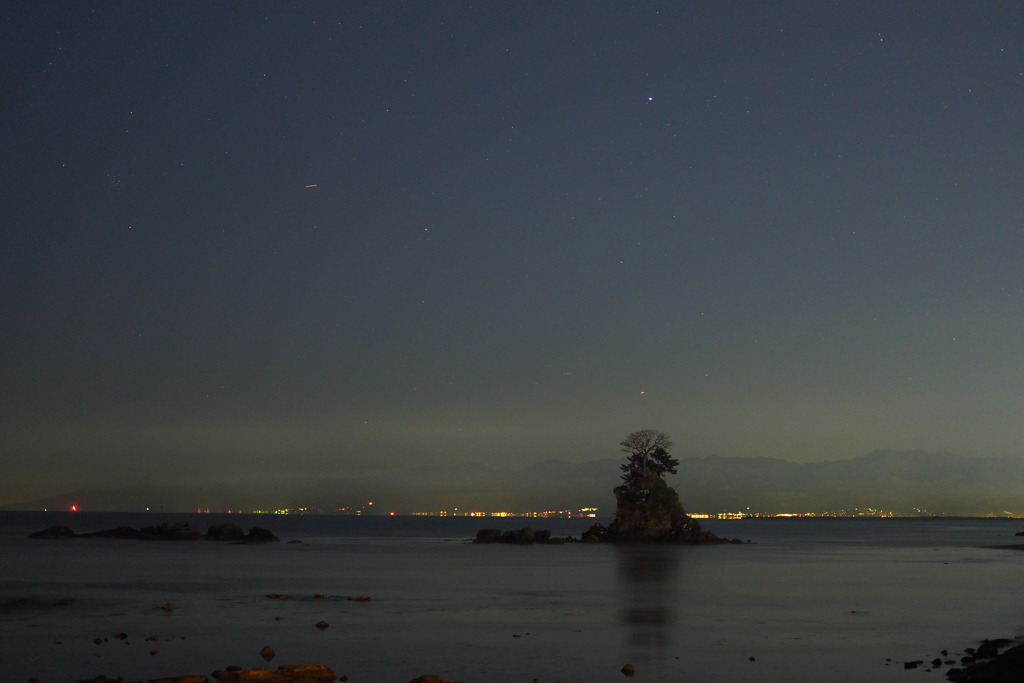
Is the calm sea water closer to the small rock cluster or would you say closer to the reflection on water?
the reflection on water

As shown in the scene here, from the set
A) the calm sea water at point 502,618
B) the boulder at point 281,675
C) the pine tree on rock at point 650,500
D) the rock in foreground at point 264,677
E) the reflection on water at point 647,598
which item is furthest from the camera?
the pine tree on rock at point 650,500

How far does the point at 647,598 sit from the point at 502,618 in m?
11.6

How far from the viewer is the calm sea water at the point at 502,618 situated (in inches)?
1067

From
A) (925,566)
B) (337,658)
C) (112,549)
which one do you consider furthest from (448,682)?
(112,549)

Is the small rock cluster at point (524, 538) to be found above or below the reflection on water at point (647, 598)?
above

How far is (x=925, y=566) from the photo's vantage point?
76.8m

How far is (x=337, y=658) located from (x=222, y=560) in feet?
166

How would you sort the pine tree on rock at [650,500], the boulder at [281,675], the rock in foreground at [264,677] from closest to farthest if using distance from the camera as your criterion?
the rock in foreground at [264,677] < the boulder at [281,675] < the pine tree on rock at [650,500]

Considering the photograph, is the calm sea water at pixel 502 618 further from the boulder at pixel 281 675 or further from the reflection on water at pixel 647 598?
the boulder at pixel 281 675

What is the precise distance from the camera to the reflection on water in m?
32.0

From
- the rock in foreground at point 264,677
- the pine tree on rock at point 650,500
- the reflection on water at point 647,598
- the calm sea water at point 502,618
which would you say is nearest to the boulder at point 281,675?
the rock in foreground at point 264,677

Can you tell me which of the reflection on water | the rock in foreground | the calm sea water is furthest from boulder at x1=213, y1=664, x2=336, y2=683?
the reflection on water

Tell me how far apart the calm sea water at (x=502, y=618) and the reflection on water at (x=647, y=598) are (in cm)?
16

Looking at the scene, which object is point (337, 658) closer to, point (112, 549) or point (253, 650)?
point (253, 650)
